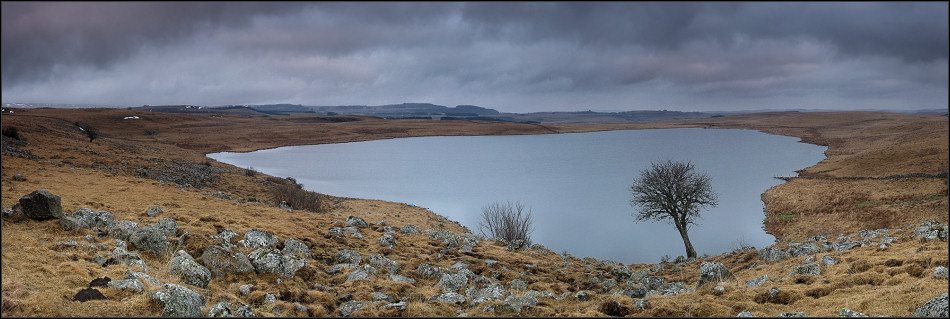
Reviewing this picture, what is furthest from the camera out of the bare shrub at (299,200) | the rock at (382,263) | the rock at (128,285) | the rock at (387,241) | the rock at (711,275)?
the bare shrub at (299,200)

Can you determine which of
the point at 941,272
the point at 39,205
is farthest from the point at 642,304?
the point at 39,205

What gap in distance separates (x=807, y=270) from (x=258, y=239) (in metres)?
14.2

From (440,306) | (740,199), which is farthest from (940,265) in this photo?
(740,199)

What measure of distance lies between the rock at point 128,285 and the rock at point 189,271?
110 cm

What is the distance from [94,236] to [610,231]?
24.2m

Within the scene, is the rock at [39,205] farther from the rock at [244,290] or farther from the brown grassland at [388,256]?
the rock at [244,290]

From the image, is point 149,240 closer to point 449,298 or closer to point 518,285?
point 449,298

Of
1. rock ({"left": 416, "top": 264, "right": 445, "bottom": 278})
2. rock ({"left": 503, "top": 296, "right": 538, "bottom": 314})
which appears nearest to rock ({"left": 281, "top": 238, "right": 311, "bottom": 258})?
rock ({"left": 416, "top": 264, "right": 445, "bottom": 278})

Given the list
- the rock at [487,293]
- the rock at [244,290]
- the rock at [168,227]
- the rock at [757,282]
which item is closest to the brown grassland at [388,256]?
the rock at [244,290]

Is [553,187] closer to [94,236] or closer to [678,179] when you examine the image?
[678,179]

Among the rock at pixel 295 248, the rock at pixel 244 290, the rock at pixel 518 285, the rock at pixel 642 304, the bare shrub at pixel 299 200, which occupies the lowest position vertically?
the bare shrub at pixel 299 200

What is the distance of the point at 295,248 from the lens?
1362 centimetres

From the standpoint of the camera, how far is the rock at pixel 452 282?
11.7 meters

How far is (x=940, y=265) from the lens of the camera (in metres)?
9.55
